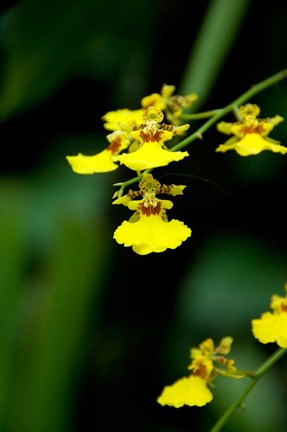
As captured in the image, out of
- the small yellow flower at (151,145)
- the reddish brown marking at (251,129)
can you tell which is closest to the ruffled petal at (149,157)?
the small yellow flower at (151,145)

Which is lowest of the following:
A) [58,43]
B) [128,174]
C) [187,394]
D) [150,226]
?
[187,394]

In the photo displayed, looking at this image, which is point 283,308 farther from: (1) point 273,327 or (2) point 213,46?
(2) point 213,46

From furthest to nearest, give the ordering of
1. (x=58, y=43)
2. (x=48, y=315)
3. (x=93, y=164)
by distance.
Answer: (x=58, y=43) < (x=48, y=315) < (x=93, y=164)

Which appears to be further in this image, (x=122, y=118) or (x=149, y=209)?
(x=122, y=118)

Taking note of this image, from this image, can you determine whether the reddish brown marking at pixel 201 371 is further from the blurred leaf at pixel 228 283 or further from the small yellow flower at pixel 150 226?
the blurred leaf at pixel 228 283

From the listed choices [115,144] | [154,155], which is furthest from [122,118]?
[154,155]

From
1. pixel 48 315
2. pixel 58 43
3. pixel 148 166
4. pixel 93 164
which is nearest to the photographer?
pixel 148 166
